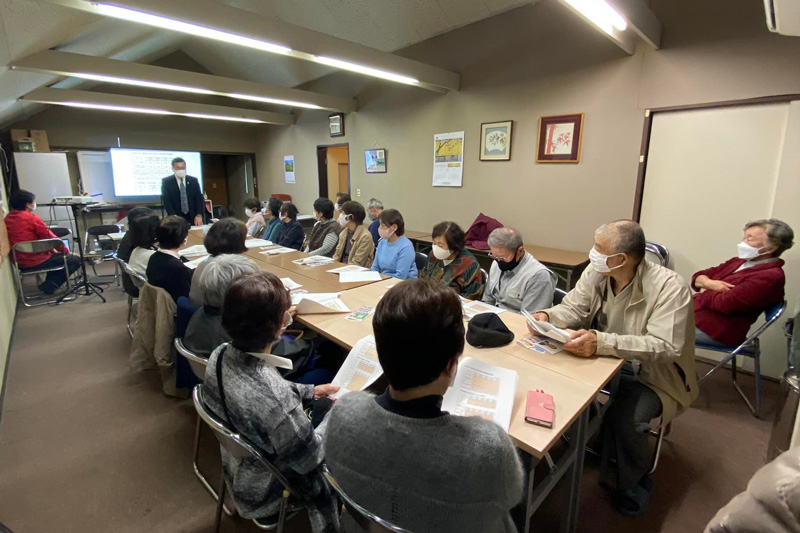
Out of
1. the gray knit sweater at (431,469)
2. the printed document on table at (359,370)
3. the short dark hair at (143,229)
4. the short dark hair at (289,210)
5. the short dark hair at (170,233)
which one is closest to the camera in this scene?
the gray knit sweater at (431,469)

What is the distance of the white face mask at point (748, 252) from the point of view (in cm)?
249

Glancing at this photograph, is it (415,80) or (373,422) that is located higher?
(415,80)

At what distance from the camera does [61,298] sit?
14.7 feet

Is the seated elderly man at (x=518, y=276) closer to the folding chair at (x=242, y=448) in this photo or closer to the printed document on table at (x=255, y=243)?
the folding chair at (x=242, y=448)

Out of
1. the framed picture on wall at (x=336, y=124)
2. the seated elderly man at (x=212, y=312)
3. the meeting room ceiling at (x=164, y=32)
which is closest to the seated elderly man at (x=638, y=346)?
the seated elderly man at (x=212, y=312)

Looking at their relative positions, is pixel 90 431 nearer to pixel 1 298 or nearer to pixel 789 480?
pixel 1 298

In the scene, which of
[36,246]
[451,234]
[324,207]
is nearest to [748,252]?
[451,234]

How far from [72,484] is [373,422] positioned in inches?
83.2

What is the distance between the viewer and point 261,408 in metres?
1.13

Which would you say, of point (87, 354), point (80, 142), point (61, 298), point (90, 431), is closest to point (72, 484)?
point (90, 431)

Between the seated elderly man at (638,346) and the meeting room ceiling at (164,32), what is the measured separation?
3.37 m

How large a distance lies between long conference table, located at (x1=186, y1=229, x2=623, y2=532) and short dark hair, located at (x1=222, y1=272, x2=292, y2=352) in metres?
0.51

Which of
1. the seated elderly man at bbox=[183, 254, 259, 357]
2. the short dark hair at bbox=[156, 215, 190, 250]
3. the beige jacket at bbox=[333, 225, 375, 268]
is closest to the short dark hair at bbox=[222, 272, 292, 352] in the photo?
the seated elderly man at bbox=[183, 254, 259, 357]

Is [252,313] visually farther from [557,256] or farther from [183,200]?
[183,200]
